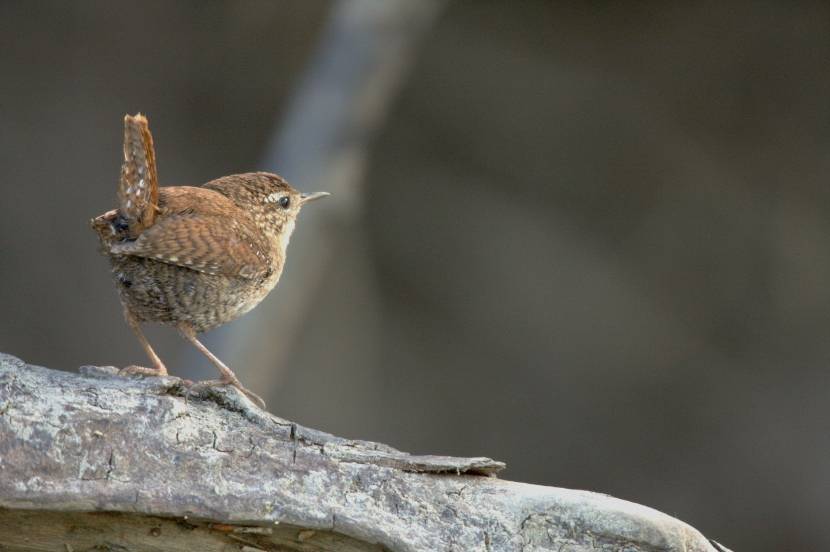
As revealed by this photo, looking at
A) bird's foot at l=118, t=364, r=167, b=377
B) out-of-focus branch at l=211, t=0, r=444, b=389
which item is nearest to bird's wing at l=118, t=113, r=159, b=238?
bird's foot at l=118, t=364, r=167, b=377

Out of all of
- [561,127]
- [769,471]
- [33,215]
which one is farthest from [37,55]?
[769,471]

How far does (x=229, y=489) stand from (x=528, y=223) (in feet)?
19.5

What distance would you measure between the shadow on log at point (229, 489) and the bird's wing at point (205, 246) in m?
0.51

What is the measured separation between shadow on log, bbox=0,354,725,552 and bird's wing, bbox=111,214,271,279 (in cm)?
51

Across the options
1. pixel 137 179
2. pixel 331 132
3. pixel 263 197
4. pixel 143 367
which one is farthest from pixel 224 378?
pixel 331 132

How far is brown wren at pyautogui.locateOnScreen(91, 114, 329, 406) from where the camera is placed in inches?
128

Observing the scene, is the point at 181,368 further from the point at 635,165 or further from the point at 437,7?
the point at 635,165

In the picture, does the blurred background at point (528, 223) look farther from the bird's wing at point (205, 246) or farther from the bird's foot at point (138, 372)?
the bird's foot at point (138, 372)

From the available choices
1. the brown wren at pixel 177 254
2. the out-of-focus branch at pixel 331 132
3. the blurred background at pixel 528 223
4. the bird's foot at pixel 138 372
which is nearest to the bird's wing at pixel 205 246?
the brown wren at pixel 177 254

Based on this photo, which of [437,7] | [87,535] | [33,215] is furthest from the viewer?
[33,215]

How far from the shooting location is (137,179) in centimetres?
326

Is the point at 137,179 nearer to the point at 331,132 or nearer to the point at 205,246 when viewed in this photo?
the point at 205,246

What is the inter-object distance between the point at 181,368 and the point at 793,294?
445cm

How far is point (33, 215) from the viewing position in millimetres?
7977
